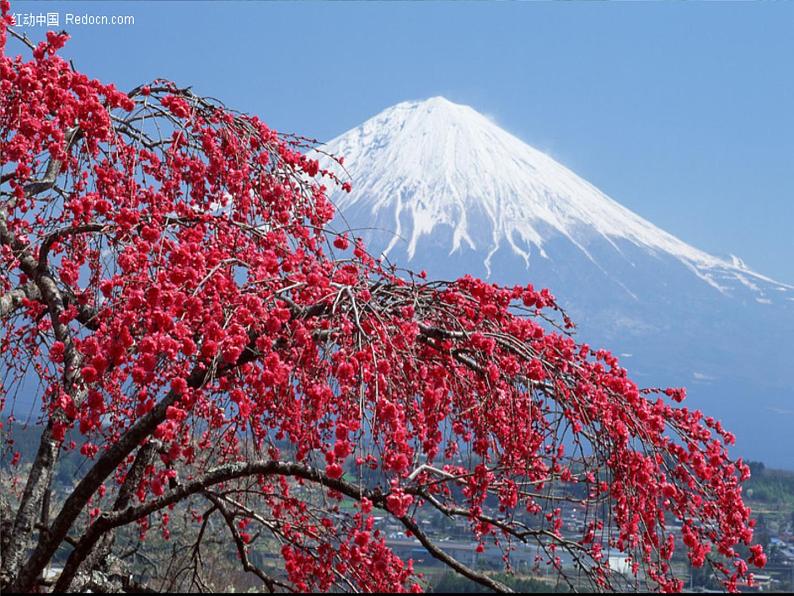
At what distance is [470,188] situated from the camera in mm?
126625

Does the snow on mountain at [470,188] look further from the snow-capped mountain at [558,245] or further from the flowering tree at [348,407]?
the flowering tree at [348,407]

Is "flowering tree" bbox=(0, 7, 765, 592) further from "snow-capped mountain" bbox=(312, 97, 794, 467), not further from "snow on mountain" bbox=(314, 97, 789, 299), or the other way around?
"snow on mountain" bbox=(314, 97, 789, 299)

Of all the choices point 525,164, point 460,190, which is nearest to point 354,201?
point 460,190

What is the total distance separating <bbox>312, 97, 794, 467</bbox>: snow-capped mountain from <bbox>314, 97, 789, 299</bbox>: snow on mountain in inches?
8.3

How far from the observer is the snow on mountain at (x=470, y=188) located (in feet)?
406

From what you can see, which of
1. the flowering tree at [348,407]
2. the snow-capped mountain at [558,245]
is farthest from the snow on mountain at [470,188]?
the flowering tree at [348,407]

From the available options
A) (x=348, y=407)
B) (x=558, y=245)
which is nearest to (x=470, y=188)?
(x=558, y=245)

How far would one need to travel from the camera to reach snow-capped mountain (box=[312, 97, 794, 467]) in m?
123

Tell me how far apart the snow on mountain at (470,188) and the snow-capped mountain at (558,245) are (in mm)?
210

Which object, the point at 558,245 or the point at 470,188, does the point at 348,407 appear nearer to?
the point at 470,188

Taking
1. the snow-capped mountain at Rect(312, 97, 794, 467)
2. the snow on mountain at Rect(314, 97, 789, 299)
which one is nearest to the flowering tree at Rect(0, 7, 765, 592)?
the snow-capped mountain at Rect(312, 97, 794, 467)

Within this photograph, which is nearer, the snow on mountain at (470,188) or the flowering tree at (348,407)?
the flowering tree at (348,407)

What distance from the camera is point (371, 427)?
3301 millimetres

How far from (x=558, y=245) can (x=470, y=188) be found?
16.8 m
